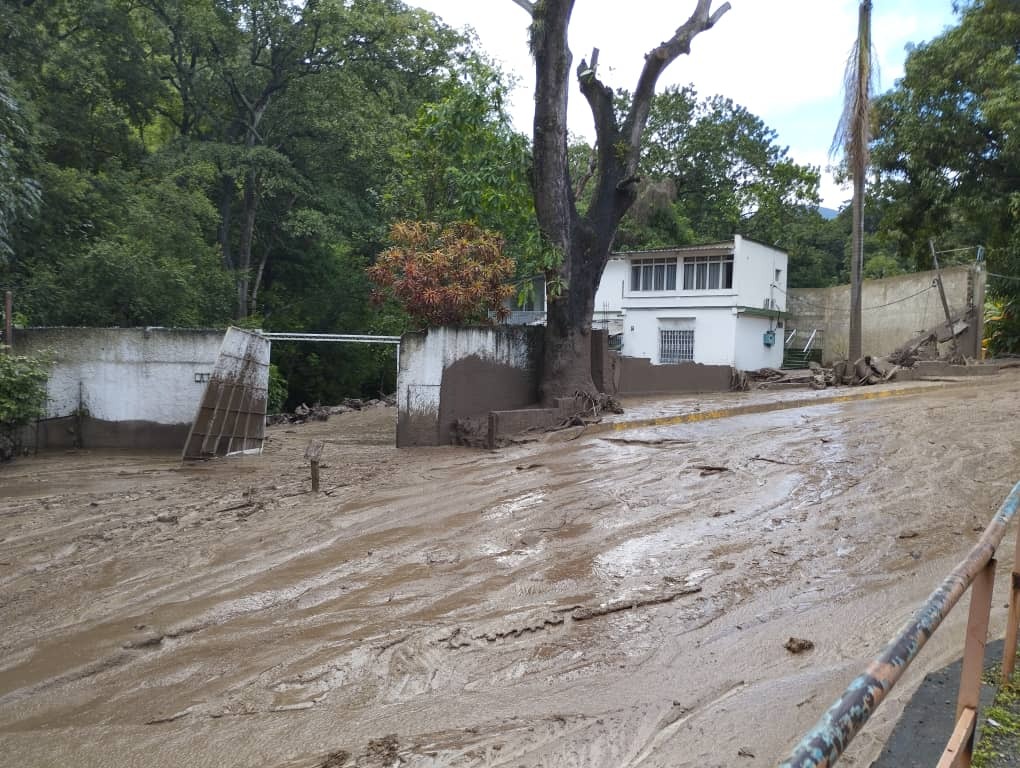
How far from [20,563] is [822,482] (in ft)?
23.9

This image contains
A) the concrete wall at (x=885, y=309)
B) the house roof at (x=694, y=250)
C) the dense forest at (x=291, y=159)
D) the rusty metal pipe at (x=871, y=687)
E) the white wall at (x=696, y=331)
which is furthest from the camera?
the white wall at (x=696, y=331)

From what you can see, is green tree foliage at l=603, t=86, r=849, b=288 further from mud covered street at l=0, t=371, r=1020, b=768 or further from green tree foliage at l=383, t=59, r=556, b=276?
mud covered street at l=0, t=371, r=1020, b=768

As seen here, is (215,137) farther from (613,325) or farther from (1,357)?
(613,325)

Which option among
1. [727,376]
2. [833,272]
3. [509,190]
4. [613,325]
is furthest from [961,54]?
[833,272]

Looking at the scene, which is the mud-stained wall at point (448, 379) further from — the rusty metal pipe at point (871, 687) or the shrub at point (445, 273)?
the rusty metal pipe at point (871, 687)

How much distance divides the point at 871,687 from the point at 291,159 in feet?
79.2

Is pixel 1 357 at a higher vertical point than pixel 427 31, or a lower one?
lower

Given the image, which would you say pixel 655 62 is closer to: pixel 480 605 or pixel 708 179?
pixel 480 605

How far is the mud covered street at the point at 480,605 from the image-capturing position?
3357mm

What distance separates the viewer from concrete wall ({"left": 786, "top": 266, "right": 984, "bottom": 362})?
22344 mm

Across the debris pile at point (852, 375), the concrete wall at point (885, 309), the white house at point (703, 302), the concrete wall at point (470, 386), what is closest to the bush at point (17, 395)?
the concrete wall at point (470, 386)

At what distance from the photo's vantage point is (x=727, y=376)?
20109 mm

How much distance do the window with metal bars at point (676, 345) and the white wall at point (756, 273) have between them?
269 centimetres

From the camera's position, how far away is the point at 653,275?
3109 cm
